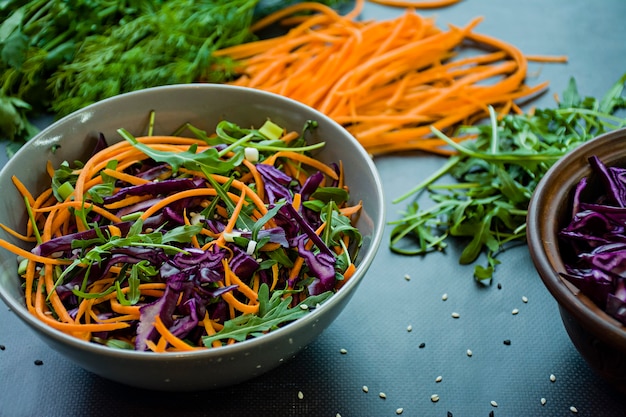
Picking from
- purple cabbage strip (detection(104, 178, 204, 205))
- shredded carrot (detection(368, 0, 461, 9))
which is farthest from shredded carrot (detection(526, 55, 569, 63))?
purple cabbage strip (detection(104, 178, 204, 205))

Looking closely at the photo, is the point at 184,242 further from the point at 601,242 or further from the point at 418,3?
the point at 418,3

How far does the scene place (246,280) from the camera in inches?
39.5

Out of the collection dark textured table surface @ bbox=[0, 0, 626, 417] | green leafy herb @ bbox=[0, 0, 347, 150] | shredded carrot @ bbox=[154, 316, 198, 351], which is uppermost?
Result: green leafy herb @ bbox=[0, 0, 347, 150]

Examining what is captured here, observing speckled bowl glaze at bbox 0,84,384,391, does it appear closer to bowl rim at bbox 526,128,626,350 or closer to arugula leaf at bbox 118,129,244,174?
arugula leaf at bbox 118,129,244,174

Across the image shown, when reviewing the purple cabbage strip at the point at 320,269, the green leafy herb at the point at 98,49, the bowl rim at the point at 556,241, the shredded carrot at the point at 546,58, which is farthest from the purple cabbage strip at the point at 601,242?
the green leafy herb at the point at 98,49

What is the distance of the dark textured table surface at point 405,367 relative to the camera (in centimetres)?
103

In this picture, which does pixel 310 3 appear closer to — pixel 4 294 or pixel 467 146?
pixel 467 146

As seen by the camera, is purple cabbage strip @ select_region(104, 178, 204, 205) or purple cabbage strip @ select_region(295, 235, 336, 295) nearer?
purple cabbage strip @ select_region(295, 235, 336, 295)

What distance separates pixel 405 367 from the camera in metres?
1.10

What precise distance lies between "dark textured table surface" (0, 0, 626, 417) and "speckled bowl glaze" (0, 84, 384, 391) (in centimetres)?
13

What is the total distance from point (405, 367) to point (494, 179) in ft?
1.60

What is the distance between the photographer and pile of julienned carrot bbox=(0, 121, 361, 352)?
93 centimetres

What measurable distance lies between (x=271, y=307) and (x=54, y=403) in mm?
385

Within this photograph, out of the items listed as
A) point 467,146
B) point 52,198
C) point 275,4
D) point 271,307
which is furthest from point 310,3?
point 271,307
